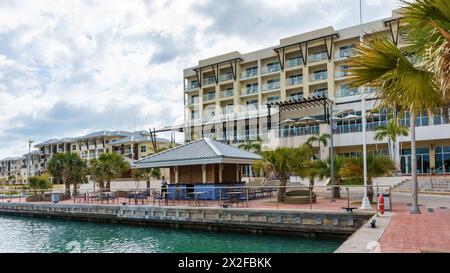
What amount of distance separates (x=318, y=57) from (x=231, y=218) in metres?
37.1

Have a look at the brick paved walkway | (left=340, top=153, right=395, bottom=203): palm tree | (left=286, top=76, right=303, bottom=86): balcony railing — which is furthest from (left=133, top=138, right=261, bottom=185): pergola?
(left=286, top=76, right=303, bottom=86): balcony railing

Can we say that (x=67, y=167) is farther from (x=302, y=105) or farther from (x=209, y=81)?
(x=209, y=81)

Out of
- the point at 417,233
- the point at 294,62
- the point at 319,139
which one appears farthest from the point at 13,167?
the point at 417,233

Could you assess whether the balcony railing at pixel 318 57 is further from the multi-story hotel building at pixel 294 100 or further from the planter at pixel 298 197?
the planter at pixel 298 197

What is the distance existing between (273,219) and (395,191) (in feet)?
55.0

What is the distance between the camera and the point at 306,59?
50.3m

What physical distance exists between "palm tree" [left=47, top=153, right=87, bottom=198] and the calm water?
40.6 ft

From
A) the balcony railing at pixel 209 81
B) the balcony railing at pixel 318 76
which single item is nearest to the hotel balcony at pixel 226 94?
the balcony railing at pixel 209 81

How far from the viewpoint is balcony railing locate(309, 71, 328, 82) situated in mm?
48719

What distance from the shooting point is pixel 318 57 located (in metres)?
49.3
